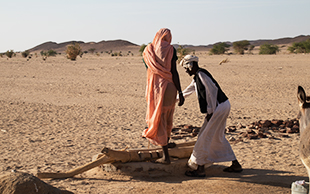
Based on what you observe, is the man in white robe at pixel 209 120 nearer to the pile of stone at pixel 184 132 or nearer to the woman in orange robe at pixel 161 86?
the woman in orange robe at pixel 161 86

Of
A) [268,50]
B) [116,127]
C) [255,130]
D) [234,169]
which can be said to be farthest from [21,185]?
[268,50]

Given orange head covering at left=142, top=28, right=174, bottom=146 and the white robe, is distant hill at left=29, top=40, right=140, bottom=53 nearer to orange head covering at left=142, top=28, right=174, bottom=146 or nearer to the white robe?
orange head covering at left=142, top=28, right=174, bottom=146

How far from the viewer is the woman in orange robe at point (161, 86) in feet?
15.8

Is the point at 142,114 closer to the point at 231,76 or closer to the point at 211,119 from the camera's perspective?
the point at 211,119

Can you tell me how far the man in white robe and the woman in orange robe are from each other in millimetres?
259

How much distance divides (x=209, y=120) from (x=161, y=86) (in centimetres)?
81

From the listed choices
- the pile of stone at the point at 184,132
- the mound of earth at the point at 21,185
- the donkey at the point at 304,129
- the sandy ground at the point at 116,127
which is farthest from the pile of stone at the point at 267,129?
the mound of earth at the point at 21,185

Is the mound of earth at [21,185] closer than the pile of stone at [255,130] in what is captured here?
Yes

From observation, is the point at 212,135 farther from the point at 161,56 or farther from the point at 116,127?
the point at 116,127

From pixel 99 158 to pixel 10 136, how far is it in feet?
10.9

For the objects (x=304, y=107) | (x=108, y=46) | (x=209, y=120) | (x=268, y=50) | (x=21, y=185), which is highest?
(x=108, y=46)

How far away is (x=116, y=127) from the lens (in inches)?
329

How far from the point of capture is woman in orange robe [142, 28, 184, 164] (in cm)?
483

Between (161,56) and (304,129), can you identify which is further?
(161,56)
